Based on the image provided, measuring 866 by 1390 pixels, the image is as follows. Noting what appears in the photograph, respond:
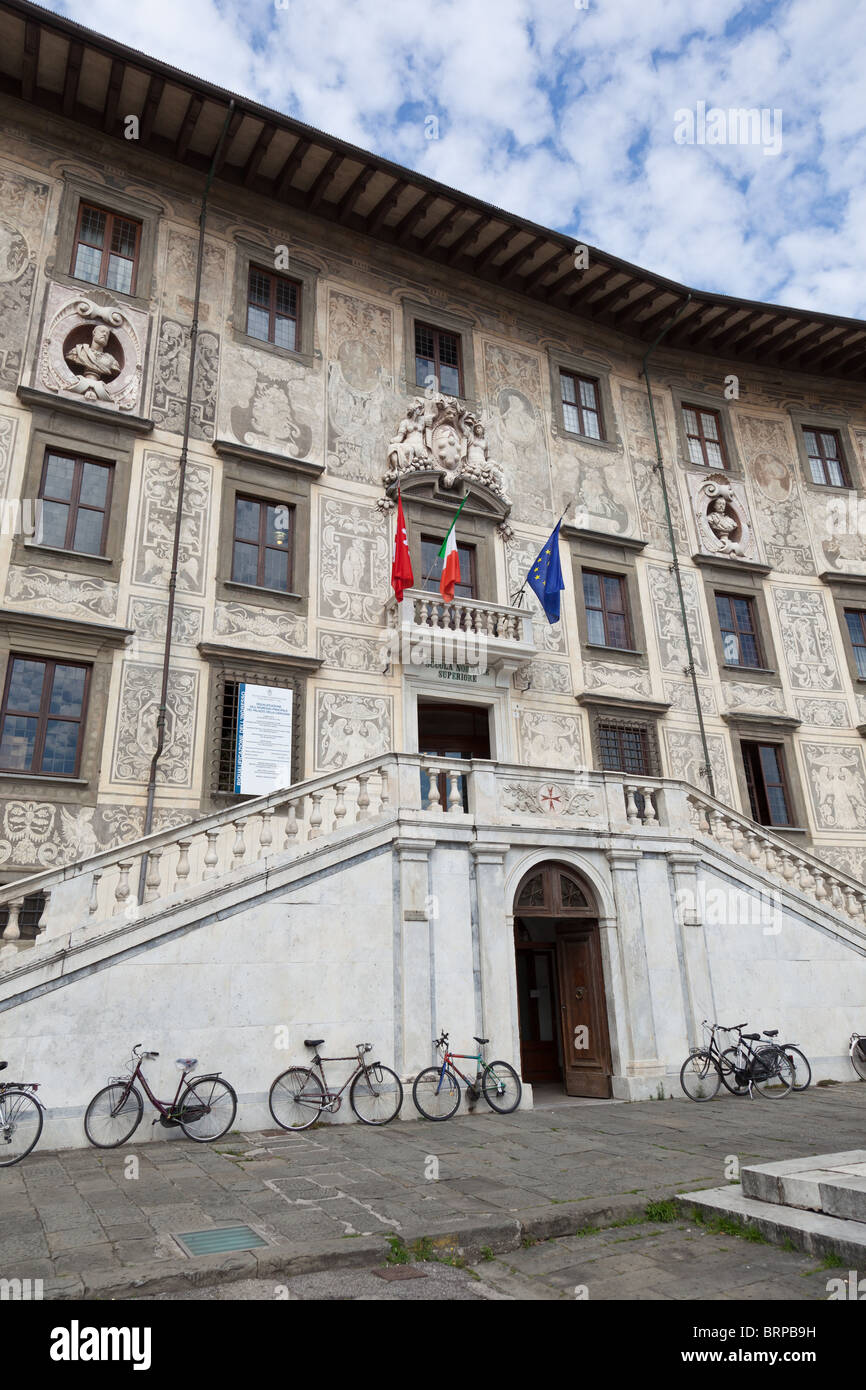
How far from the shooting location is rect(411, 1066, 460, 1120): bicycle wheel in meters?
10.5

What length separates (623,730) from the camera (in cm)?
1767

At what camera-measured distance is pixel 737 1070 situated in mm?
12258

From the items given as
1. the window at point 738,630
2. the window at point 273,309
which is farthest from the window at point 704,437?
the window at point 273,309

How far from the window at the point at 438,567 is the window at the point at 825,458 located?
10.4 metres

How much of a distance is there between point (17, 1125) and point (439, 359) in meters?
16.2

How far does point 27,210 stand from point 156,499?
18.4 ft

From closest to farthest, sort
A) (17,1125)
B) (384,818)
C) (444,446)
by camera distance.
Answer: (17,1125), (384,818), (444,446)

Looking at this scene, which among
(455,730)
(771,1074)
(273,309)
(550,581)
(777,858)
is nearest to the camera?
(771,1074)

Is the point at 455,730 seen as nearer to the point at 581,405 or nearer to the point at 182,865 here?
the point at 182,865

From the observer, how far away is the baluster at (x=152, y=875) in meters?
9.88

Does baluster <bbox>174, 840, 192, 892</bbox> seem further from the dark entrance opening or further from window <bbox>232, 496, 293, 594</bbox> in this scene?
the dark entrance opening

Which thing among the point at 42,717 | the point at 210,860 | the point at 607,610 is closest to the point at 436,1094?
the point at 210,860
